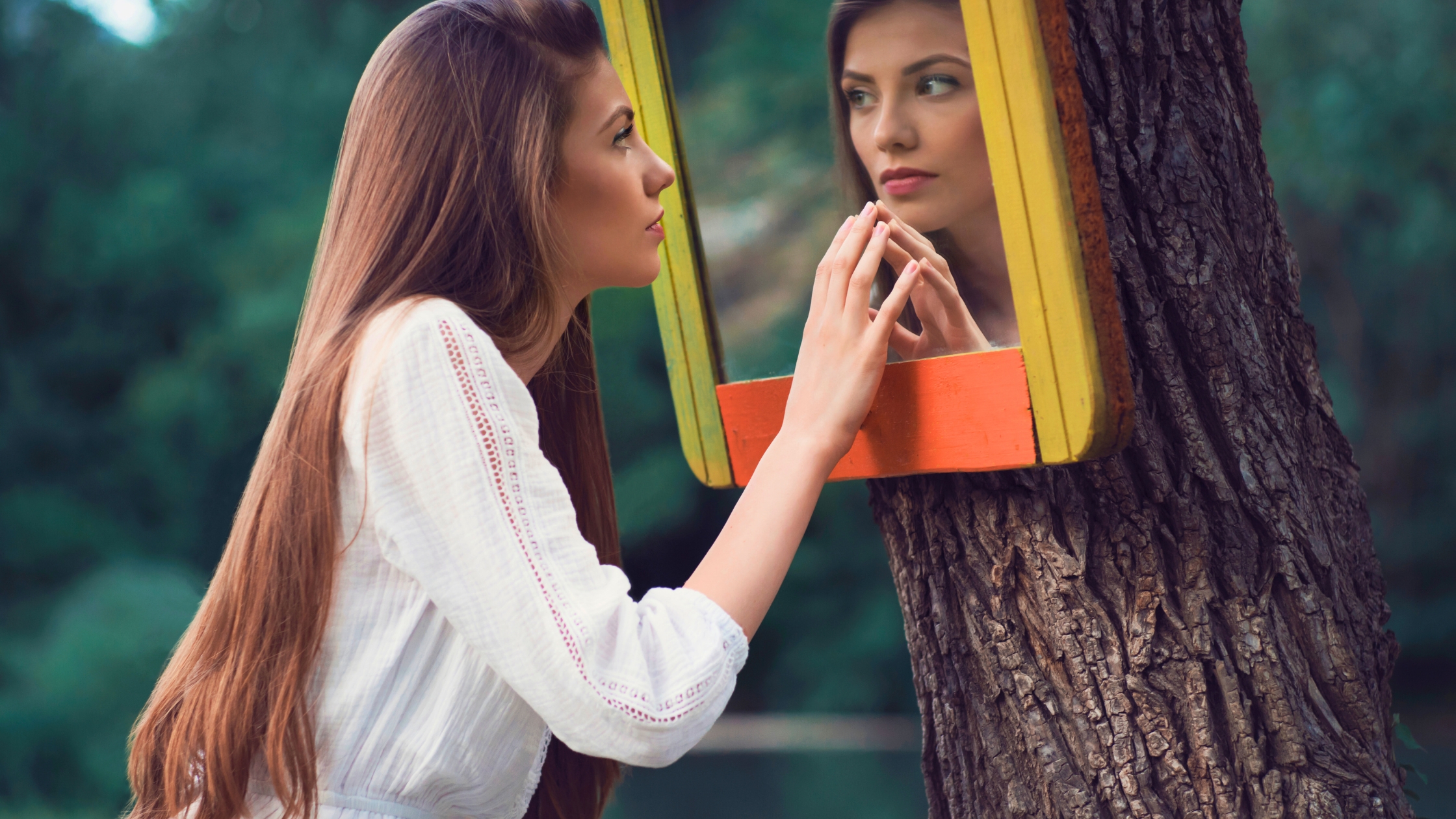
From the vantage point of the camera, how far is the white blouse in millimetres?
831

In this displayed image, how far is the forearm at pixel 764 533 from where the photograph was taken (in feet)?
3.03

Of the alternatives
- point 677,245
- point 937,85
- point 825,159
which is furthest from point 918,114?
point 677,245

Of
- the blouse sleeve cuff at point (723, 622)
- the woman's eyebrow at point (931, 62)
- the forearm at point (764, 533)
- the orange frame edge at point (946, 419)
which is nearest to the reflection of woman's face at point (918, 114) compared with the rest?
the woman's eyebrow at point (931, 62)

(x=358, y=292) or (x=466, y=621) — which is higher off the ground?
(x=358, y=292)

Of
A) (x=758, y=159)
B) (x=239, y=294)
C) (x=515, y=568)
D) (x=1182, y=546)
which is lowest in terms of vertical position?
(x=1182, y=546)

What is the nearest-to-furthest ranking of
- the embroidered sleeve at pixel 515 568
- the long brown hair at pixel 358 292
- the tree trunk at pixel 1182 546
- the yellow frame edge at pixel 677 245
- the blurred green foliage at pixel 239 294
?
the embroidered sleeve at pixel 515 568
the long brown hair at pixel 358 292
the tree trunk at pixel 1182 546
the yellow frame edge at pixel 677 245
the blurred green foliage at pixel 239 294

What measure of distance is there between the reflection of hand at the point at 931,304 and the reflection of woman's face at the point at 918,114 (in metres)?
0.02

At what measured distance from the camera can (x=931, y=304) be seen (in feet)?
3.41

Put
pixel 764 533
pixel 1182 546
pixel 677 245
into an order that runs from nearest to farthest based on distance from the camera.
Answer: pixel 764 533
pixel 1182 546
pixel 677 245

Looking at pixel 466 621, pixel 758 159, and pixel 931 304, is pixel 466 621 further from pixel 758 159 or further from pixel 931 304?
pixel 758 159

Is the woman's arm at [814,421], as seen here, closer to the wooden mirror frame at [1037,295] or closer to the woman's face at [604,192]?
the wooden mirror frame at [1037,295]

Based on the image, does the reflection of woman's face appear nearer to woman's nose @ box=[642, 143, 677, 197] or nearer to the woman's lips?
the woman's lips

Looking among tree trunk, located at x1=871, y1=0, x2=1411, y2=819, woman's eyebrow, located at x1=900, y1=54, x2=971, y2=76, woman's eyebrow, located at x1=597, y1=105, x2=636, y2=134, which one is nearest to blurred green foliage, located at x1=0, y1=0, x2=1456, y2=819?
woman's eyebrow, located at x1=597, y1=105, x2=636, y2=134

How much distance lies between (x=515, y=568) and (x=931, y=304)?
478mm
